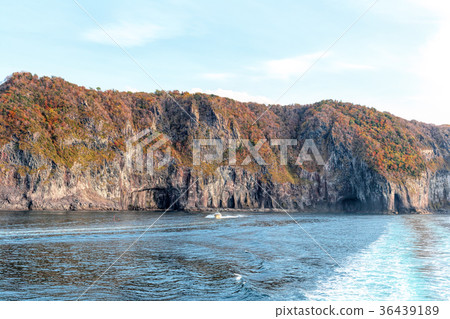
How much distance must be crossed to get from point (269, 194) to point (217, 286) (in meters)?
97.7

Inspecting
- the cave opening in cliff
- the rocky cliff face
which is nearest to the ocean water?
the rocky cliff face

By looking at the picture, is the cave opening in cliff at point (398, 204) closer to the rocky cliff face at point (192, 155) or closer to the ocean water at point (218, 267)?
the rocky cliff face at point (192, 155)

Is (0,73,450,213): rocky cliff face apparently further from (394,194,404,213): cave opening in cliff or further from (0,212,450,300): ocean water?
(0,212,450,300): ocean water

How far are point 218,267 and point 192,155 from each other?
92.5 m

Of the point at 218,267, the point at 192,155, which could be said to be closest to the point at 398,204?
the point at 192,155

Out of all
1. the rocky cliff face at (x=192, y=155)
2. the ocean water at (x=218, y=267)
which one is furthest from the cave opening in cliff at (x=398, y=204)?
the ocean water at (x=218, y=267)

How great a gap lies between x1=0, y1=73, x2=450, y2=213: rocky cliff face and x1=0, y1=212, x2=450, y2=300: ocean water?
50086 mm

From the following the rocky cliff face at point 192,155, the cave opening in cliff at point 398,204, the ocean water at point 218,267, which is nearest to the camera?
the ocean water at point 218,267

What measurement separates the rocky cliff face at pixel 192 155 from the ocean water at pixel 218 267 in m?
50.1

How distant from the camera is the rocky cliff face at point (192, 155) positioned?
298ft

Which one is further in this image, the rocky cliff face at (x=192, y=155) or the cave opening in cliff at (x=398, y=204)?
the cave opening in cliff at (x=398, y=204)

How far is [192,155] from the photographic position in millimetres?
118375

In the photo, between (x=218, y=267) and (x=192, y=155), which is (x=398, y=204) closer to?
(x=192, y=155)

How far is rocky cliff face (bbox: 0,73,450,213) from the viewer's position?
90.9m
